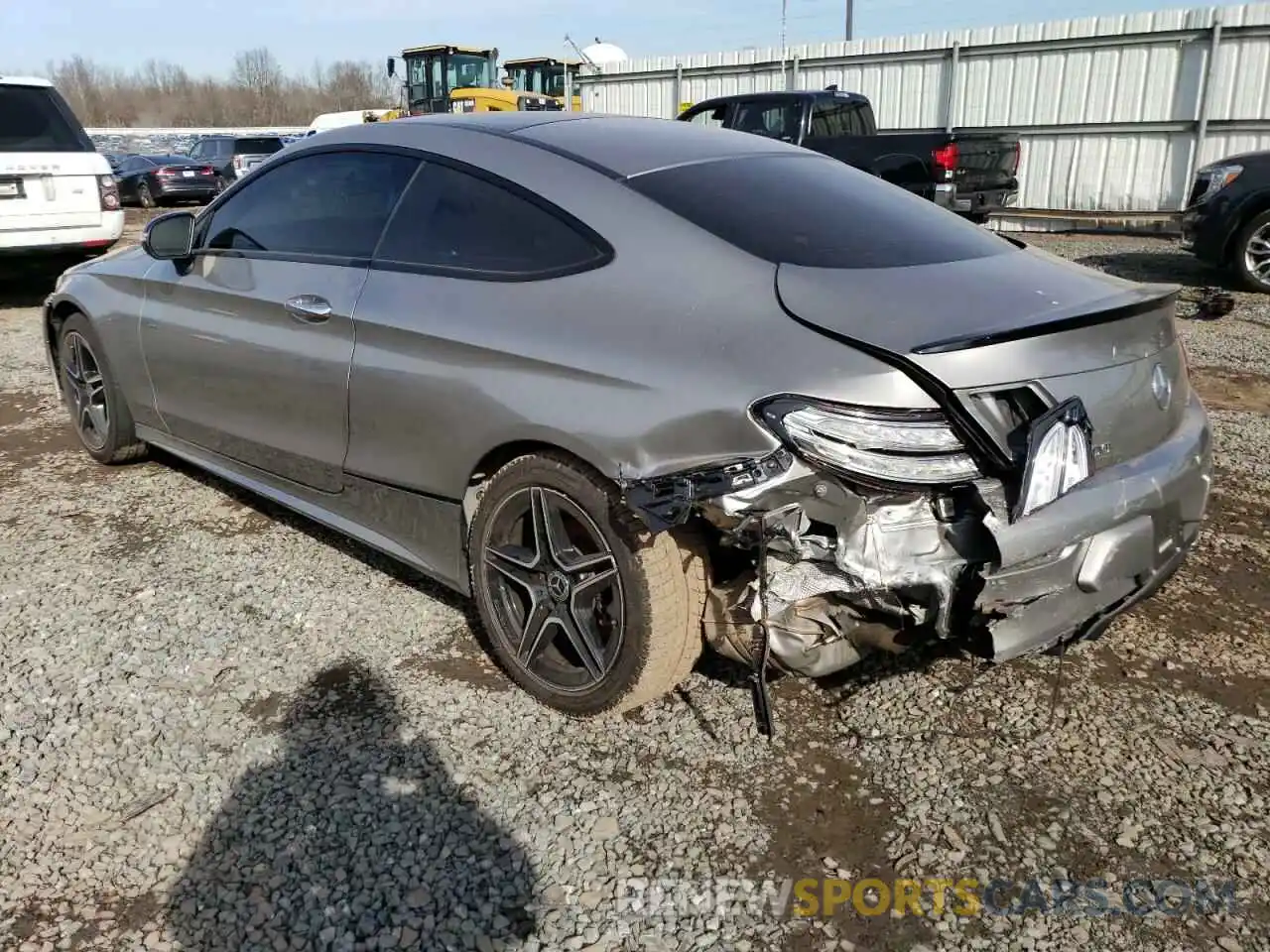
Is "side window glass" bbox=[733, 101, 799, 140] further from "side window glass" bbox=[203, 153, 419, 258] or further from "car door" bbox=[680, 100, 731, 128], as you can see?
"side window glass" bbox=[203, 153, 419, 258]

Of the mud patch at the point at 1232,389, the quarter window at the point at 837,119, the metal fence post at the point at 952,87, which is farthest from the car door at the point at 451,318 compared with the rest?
the metal fence post at the point at 952,87

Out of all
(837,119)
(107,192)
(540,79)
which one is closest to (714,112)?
(837,119)

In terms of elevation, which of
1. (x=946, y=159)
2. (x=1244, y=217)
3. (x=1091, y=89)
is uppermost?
(x=1091, y=89)

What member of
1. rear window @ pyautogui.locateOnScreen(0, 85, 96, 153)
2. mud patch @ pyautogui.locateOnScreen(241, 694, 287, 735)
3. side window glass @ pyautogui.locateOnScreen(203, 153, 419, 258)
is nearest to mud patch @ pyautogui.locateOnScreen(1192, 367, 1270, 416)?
side window glass @ pyautogui.locateOnScreen(203, 153, 419, 258)

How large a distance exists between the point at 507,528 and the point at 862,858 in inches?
50.5

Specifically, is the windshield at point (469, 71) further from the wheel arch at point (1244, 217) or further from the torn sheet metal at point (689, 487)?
the torn sheet metal at point (689, 487)

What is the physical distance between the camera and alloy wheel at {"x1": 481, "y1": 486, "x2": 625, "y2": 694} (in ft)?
8.91

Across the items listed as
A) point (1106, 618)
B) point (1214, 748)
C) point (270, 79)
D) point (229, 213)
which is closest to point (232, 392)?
point (229, 213)

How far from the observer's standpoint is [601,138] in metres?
3.16

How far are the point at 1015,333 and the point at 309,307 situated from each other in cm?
222

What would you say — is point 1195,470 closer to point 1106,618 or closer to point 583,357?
point 1106,618

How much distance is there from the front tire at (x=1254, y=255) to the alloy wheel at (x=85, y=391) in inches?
358

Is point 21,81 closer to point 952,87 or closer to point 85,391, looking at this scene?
point 85,391

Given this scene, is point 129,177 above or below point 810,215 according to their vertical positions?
above
